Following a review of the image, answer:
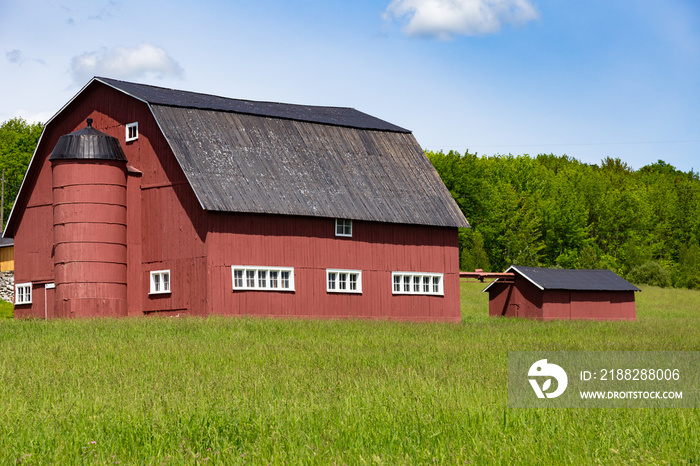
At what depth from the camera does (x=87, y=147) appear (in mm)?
32656

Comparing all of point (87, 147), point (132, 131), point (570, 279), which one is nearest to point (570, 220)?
point (570, 279)

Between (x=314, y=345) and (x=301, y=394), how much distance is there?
7606 millimetres

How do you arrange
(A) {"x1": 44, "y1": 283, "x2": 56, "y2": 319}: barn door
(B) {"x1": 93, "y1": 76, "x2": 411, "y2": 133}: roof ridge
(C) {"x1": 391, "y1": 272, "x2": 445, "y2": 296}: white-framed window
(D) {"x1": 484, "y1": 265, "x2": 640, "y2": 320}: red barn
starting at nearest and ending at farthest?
(B) {"x1": 93, "y1": 76, "x2": 411, "y2": 133}: roof ridge
(A) {"x1": 44, "y1": 283, "x2": 56, "y2": 319}: barn door
(C) {"x1": 391, "y1": 272, "x2": 445, "y2": 296}: white-framed window
(D) {"x1": 484, "y1": 265, "x2": 640, "y2": 320}: red barn

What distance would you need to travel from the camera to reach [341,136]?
3788cm

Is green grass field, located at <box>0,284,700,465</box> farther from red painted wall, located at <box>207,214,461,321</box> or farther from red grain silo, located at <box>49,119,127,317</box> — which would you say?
red grain silo, located at <box>49,119,127,317</box>

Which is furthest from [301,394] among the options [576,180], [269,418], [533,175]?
[576,180]

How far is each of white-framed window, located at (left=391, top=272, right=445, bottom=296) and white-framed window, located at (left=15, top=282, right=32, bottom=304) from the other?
15150mm

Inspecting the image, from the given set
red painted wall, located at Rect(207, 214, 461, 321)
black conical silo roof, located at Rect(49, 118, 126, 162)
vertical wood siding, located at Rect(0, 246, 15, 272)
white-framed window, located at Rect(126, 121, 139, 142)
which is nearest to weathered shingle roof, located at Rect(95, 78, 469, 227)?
red painted wall, located at Rect(207, 214, 461, 321)

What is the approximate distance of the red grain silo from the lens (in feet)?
104

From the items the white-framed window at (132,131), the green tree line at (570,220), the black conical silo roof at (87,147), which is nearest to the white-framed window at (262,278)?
the black conical silo roof at (87,147)

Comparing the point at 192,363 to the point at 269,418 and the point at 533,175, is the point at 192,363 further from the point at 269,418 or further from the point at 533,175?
the point at 533,175

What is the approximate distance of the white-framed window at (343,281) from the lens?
3441 cm

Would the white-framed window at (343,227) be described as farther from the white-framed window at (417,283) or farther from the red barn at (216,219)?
the white-framed window at (417,283)

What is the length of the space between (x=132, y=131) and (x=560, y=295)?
23.5 metres
